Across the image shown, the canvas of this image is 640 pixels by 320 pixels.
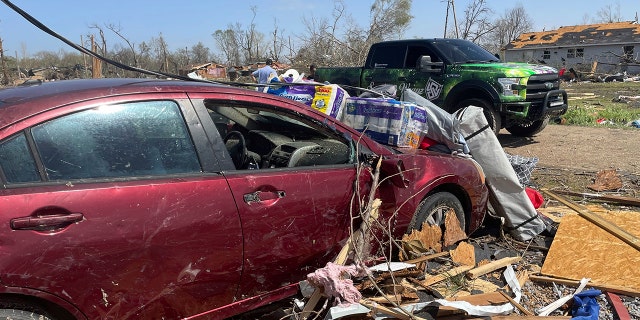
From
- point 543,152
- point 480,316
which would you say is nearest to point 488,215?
point 480,316

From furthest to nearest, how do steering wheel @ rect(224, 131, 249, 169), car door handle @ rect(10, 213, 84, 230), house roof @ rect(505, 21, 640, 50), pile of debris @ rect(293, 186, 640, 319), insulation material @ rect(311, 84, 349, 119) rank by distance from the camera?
house roof @ rect(505, 21, 640, 50) → insulation material @ rect(311, 84, 349, 119) → steering wheel @ rect(224, 131, 249, 169) → pile of debris @ rect(293, 186, 640, 319) → car door handle @ rect(10, 213, 84, 230)

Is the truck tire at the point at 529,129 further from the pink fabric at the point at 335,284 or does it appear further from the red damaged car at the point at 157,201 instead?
the pink fabric at the point at 335,284

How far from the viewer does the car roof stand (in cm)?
225

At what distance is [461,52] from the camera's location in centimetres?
973

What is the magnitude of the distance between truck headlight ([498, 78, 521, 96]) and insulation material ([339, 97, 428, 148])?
488 cm

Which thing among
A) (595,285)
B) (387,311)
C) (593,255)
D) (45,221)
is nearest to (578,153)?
(593,255)

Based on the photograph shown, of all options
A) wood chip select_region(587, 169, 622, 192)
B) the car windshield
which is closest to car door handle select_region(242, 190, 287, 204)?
wood chip select_region(587, 169, 622, 192)

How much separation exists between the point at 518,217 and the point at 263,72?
24.8 feet

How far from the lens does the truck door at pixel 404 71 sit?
953cm

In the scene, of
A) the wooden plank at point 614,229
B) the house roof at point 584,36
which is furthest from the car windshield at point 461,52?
the house roof at point 584,36

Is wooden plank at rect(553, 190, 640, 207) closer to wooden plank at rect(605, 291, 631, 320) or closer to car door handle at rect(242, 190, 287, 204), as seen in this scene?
wooden plank at rect(605, 291, 631, 320)

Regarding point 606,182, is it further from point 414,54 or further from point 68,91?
point 68,91

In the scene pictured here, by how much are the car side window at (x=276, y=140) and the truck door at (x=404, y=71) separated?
6.10 metres

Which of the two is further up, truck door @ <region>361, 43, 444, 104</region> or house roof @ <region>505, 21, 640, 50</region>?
house roof @ <region>505, 21, 640, 50</region>
